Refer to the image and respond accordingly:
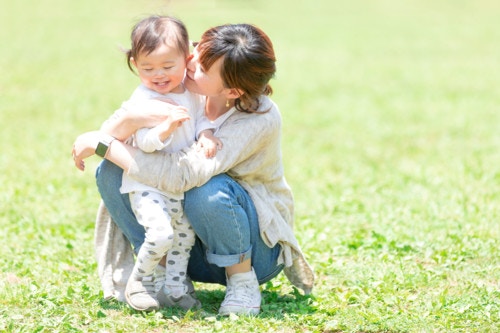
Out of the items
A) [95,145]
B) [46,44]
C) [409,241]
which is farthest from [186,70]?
[46,44]

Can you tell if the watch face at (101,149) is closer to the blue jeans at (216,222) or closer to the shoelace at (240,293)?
the blue jeans at (216,222)

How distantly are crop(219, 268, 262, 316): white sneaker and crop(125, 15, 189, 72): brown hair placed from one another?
112 centimetres

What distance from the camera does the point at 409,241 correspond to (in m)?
5.65

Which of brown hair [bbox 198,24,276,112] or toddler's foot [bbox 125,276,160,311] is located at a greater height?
brown hair [bbox 198,24,276,112]

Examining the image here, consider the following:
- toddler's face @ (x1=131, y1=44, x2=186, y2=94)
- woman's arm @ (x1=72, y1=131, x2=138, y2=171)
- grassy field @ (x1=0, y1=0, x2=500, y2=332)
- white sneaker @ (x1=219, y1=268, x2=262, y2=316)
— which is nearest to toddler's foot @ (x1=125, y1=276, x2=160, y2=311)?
grassy field @ (x1=0, y1=0, x2=500, y2=332)

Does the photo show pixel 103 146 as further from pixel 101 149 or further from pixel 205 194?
pixel 205 194

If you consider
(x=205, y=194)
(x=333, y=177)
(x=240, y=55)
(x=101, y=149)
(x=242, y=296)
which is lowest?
(x=333, y=177)

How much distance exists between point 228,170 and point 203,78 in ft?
1.52

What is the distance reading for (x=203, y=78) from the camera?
4109mm

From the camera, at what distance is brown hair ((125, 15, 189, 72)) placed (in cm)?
404

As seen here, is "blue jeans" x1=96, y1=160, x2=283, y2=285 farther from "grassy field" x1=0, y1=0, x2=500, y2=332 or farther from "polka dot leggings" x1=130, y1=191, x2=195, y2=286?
"grassy field" x1=0, y1=0, x2=500, y2=332

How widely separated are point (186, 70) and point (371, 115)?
658 centimetres

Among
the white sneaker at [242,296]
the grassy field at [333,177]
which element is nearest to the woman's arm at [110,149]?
the grassy field at [333,177]

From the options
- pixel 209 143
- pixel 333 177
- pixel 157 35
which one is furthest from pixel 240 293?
pixel 333 177
